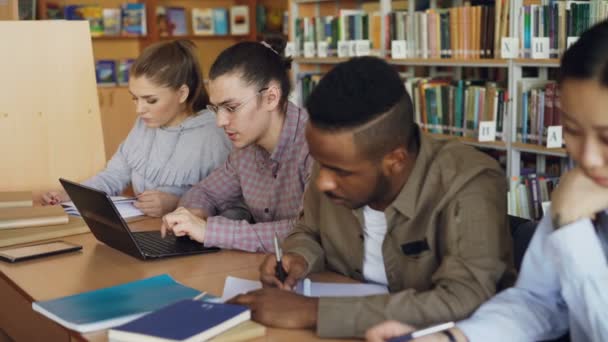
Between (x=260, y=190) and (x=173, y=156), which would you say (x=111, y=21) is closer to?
(x=173, y=156)

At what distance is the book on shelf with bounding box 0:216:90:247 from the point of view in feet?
7.11

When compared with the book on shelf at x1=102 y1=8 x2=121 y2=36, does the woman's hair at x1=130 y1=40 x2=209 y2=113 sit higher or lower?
lower

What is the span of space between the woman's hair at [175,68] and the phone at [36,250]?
2.64 ft

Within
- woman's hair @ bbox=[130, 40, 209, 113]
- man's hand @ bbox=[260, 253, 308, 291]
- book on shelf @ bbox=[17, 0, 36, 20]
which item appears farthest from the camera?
book on shelf @ bbox=[17, 0, 36, 20]

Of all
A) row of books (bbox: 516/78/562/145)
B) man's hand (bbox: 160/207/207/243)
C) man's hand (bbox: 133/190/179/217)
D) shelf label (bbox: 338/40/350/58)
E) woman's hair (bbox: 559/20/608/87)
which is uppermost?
shelf label (bbox: 338/40/350/58)

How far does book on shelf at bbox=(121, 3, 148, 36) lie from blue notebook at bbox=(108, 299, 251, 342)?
18.6 ft

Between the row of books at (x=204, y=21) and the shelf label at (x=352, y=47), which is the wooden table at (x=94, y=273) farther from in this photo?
the row of books at (x=204, y=21)

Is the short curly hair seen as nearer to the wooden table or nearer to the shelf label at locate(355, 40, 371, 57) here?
the wooden table

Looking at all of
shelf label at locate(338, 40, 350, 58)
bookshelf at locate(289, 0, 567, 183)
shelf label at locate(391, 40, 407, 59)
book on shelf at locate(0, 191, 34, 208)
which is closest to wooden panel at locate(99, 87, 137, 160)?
bookshelf at locate(289, 0, 567, 183)

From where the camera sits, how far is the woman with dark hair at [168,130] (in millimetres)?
2758

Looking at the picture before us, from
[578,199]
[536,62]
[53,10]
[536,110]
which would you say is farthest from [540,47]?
[53,10]

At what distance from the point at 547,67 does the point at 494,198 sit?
2.47 meters

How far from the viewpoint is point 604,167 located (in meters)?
1.18

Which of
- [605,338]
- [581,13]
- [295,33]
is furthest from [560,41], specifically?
[605,338]
